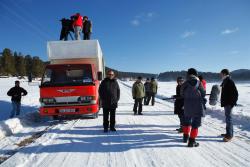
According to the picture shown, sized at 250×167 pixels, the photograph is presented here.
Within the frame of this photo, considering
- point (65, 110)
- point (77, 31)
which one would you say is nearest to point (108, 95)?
point (65, 110)

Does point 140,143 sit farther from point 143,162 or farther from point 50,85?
point 50,85

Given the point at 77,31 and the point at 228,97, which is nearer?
the point at 228,97

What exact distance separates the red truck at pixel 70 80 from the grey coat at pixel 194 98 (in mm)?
4648

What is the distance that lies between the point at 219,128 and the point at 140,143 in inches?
135

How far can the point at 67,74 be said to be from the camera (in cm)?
1099

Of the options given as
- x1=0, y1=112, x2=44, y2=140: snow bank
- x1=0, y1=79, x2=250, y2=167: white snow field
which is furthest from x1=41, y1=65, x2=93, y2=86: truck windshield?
x1=0, y1=79, x2=250, y2=167: white snow field

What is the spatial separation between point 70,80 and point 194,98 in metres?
5.76

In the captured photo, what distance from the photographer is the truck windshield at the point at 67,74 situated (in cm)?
1052

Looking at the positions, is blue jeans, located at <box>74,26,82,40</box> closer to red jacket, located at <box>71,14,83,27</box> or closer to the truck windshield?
red jacket, located at <box>71,14,83,27</box>

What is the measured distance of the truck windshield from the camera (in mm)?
10523

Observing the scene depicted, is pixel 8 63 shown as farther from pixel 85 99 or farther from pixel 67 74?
pixel 85 99

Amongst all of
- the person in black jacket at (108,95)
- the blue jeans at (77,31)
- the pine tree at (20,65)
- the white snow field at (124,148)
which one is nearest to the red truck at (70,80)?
the white snow field at (124,148)

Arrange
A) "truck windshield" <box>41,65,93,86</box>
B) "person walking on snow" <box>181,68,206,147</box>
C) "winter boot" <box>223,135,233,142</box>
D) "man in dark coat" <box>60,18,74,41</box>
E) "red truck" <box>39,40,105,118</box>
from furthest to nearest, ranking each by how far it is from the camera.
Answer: "man in dark coat" <box>60,18,74,41</box> → "truck windshield" <box>41,65,93,86</box> → "red truck" <box>39,40,105,118</box> → "winter boot" <box>223,135,233,142</box> → "person walking on snow" <box>181,68,206,147</box>

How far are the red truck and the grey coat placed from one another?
4.65 meters
